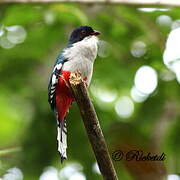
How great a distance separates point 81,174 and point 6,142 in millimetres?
870

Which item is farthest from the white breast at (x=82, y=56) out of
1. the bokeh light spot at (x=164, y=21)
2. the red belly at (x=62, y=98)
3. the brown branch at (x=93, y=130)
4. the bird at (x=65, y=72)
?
the bokeh light spot at (x=164, y=21)

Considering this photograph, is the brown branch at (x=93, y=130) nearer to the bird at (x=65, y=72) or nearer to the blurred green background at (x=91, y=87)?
the bird at (x=65, y=72)

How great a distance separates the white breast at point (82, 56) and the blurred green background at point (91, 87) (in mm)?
952

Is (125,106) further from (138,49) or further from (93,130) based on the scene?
(93,130)

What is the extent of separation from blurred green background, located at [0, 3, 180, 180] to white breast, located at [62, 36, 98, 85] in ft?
3.12

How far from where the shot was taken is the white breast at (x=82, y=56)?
4.48 m

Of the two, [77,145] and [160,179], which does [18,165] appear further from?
[160,179]

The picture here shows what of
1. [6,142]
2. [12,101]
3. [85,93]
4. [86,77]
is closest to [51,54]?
[12,101]

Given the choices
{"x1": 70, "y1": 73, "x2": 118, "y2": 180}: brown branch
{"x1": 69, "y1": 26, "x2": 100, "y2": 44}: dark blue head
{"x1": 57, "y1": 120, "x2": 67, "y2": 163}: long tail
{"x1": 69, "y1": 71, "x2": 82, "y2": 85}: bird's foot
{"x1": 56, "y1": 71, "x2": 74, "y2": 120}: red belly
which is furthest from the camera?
{"x1": 69, "y1": 26, "x2": 100, "y2": 44}: dark blue head

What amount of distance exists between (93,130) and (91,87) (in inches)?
120

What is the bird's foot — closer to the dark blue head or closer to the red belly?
the red belly

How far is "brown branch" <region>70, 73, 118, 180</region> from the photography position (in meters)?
3.44

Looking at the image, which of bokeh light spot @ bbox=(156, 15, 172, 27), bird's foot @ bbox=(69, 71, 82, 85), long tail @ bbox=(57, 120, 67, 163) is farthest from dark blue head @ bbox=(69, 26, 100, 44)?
bokeh light spot @ bbox=(156, 15, 172, 27)

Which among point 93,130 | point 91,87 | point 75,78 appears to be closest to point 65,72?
point 75,78
